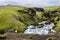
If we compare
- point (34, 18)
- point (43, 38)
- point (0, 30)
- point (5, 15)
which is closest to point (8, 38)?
point (43, 38)

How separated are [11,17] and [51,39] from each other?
46245 millimetres

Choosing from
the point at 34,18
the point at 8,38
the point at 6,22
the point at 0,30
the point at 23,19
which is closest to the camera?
the point at 8,38

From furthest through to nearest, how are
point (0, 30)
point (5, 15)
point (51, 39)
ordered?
1. point (5, 15)
2. point (0, 30)
3. point (51, 39)

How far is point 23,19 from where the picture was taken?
118 meters

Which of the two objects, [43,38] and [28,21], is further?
[28,21]

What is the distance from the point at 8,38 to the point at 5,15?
43.8 meters

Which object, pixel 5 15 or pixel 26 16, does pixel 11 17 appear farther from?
pixel 26 16

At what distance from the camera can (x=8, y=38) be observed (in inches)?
2692

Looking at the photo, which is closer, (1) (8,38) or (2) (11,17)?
(1) (8,38)

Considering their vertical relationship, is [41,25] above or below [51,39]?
below

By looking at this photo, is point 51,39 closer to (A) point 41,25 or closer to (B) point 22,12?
(A) point 41,25

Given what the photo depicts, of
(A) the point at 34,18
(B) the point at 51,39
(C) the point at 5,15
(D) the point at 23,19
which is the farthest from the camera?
(A) the point at 34,18

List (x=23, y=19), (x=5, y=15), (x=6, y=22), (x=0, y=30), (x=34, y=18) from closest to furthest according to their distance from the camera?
(x=0, y=30)
(x=6, y=22)
(x=5, y=15)
(x=23, y=19)
(x=34, y=18)

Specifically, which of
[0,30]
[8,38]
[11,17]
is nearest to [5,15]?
[11,17]
